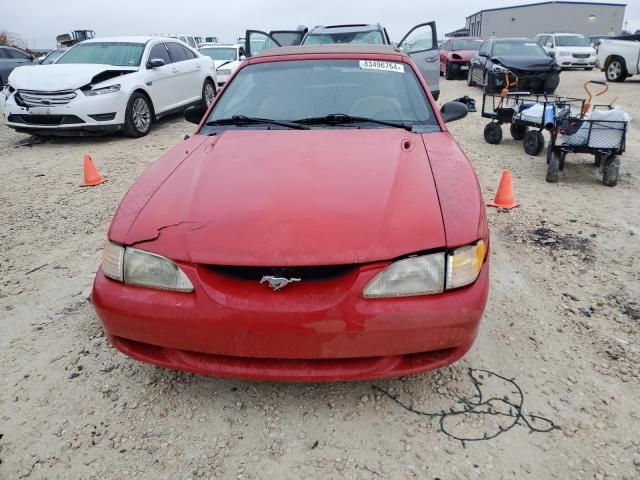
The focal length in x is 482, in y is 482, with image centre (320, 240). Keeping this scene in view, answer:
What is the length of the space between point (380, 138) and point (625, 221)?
113 inches

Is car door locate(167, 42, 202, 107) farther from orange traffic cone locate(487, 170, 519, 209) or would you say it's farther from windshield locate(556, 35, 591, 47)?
windshield locate(556, 35, 591, 47)

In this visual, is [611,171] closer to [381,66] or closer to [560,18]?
[381,66]

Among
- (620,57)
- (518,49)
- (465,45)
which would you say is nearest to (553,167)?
(518,49)

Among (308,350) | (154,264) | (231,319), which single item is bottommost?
(308,350)

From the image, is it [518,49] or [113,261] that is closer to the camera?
[113,261]

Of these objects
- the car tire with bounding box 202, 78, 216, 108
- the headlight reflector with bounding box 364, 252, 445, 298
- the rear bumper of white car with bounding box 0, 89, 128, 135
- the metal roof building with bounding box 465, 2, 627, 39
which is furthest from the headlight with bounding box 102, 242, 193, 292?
the metal roof building with bounding box 465, 2, 627, 39

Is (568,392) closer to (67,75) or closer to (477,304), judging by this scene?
(477,304)

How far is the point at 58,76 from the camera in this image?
7.44 m

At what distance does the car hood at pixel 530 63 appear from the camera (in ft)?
37.0

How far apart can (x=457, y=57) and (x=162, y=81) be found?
1017 centimetres

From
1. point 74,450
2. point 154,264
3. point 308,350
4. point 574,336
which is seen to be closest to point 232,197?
point 154,264

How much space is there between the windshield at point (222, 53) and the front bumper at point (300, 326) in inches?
566

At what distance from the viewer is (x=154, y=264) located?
196 centimetres

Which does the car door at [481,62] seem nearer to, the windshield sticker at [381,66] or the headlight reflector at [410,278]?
the windshield sticker at [381,66]
